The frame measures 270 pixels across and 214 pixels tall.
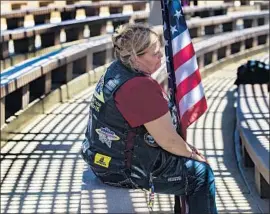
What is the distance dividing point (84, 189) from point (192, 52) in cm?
99

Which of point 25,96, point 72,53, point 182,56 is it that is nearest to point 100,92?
point 182,56

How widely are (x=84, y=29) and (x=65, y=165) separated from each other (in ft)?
24.4

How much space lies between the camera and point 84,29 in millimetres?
12953

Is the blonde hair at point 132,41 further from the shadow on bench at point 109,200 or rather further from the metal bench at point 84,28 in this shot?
the metal bench at point 84,28

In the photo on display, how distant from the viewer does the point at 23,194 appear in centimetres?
512

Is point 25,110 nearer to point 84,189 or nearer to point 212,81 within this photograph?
point 84,189

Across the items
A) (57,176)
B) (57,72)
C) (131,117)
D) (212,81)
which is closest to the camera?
(131,117)

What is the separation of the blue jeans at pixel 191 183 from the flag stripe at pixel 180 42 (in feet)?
2.48

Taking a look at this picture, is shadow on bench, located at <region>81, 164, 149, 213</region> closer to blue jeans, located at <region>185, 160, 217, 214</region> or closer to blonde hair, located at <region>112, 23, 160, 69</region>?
blue jeans, located at <region>185, 160, 217, 214</region>

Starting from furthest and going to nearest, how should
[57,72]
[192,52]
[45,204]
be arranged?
[57,72]
[45,204]
[192,52]

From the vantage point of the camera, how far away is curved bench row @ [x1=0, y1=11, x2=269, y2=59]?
9.20 metres

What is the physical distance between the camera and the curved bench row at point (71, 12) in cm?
1177

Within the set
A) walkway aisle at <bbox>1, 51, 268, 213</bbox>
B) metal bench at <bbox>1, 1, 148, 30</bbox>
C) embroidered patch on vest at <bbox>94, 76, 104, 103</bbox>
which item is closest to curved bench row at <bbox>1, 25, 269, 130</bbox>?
walkway aisle at <bbox>1, 51, 268, 213</bbox>

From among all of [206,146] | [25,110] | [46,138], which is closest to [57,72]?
[25,110]
